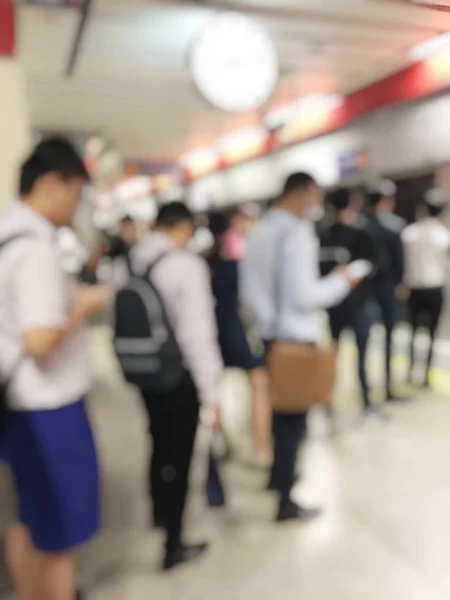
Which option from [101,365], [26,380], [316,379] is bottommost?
[101,365]

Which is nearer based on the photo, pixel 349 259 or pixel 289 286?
pixel 289 286

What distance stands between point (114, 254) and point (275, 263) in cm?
303

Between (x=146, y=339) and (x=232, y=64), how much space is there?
221 cm

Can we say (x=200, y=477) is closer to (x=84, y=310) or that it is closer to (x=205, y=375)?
(x=205, y=375)

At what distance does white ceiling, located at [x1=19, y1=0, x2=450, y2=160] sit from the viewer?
4.68 metres

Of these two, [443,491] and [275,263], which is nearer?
[275,263]

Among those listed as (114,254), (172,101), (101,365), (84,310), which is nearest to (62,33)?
(114,254)

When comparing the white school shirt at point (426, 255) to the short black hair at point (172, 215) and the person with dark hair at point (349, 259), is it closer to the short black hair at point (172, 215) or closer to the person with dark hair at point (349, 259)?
the person with dark hair at point (349, 259)

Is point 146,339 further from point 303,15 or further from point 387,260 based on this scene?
point 303,15

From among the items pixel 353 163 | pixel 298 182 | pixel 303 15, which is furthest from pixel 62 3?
pixel 353 163

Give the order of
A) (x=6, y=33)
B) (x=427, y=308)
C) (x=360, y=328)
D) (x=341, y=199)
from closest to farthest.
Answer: (x=6, y=33)
(x=341, y=199)
(x=360, y=328)
(x=427, y=308)

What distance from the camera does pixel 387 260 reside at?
4793 millimetres

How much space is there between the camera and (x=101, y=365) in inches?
284

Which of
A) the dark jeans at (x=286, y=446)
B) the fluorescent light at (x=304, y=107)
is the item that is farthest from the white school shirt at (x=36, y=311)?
the fluorescent light at (x=304, y=107)
